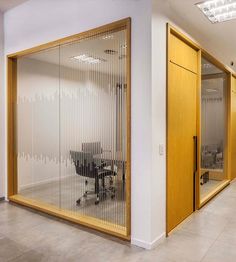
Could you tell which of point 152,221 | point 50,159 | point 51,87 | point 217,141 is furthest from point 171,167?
point 217,141

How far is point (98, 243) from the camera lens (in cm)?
287

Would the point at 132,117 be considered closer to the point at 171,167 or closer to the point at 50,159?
the point at 171,167

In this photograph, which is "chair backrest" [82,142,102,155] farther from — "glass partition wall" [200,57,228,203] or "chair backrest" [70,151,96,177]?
"glass partition wall" [200,57,228,203]

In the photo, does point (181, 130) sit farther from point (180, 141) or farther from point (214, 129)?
point (214, 129)

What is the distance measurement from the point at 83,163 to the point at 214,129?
3.45 m

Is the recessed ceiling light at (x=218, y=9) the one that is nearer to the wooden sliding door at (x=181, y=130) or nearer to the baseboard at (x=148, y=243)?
the wooden sliding door at (x=181, y=130)

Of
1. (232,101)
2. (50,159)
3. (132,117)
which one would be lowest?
(50,159)

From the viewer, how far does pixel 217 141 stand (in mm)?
5699

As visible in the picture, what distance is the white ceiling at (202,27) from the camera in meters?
3.09

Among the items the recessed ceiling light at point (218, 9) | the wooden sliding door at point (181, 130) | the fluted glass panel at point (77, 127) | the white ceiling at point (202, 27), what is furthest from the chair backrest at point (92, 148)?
the recessed ceiling light at point (218, 9)

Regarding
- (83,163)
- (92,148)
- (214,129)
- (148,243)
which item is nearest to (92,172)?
(83,163)

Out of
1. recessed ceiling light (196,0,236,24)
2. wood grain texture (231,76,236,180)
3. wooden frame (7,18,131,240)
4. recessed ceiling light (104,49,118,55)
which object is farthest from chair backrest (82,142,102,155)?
wood grain texture (231,76,236,180)

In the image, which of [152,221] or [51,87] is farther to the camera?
[51,87]

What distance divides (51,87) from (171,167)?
87.6 inches
